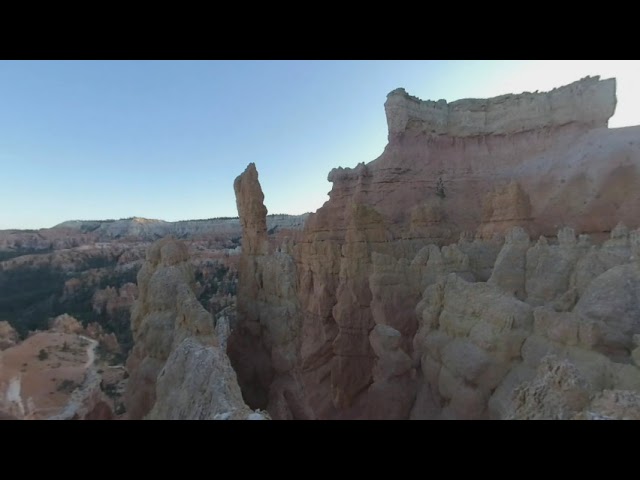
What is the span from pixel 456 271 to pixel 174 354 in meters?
10.5

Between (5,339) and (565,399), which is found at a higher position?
(565,399)

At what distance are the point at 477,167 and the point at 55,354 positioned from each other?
28167 mm

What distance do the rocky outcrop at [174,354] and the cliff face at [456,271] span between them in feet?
8.16

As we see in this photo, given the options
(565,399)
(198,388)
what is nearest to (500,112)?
(565,399)

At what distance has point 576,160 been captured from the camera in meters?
22.2

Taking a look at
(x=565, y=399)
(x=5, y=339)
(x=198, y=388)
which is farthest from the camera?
(x=5, y=339)

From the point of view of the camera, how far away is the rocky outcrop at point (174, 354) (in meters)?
3.88

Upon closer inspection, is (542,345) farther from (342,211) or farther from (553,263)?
(342,211)

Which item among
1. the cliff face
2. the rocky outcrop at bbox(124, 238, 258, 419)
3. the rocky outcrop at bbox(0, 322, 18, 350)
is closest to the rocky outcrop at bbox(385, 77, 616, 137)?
the cliff face

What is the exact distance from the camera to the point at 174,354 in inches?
195

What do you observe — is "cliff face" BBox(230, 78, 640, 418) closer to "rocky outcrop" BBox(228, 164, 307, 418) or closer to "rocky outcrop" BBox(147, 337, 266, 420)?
"rocky outcrop" BBox(228, 164, 307, 418)

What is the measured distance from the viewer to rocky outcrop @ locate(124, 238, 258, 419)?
3.88 meters

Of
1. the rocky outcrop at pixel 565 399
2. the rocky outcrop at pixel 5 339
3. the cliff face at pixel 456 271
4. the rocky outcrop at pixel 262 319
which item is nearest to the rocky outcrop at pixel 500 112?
the cliff face at pixel 456 271

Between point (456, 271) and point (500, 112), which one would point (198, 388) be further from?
point (500, 112)
